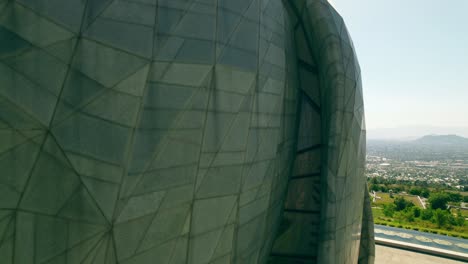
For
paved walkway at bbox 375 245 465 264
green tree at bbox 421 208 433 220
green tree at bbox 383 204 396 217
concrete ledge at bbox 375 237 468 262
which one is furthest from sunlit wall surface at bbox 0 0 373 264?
green tree at bbox 383 204 396 217

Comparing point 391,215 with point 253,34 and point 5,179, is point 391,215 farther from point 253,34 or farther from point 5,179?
point 5,179

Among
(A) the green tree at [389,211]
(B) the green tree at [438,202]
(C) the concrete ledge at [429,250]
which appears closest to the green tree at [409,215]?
(A) the green tree at [389,211]

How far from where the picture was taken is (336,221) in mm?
12023

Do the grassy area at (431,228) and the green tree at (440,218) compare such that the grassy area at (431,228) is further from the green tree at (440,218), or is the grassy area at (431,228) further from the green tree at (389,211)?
the green tree at (389,211)

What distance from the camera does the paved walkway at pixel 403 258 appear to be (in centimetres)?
2761

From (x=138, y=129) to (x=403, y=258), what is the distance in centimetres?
3224

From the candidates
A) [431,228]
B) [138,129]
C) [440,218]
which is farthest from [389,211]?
[138,129]

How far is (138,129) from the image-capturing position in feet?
20.2

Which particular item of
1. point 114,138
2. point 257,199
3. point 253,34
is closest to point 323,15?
point 253,34

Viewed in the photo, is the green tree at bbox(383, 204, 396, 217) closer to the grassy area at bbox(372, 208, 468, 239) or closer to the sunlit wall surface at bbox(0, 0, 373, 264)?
the grassy area at bbox(372, 208, 468, 239)

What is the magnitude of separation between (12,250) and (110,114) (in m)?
3.17

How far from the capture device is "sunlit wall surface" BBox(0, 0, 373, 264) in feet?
17.8

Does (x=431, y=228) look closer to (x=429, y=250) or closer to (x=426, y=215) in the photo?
(x=426, y=215)

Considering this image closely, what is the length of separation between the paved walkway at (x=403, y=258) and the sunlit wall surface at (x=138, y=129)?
79.9 ft
